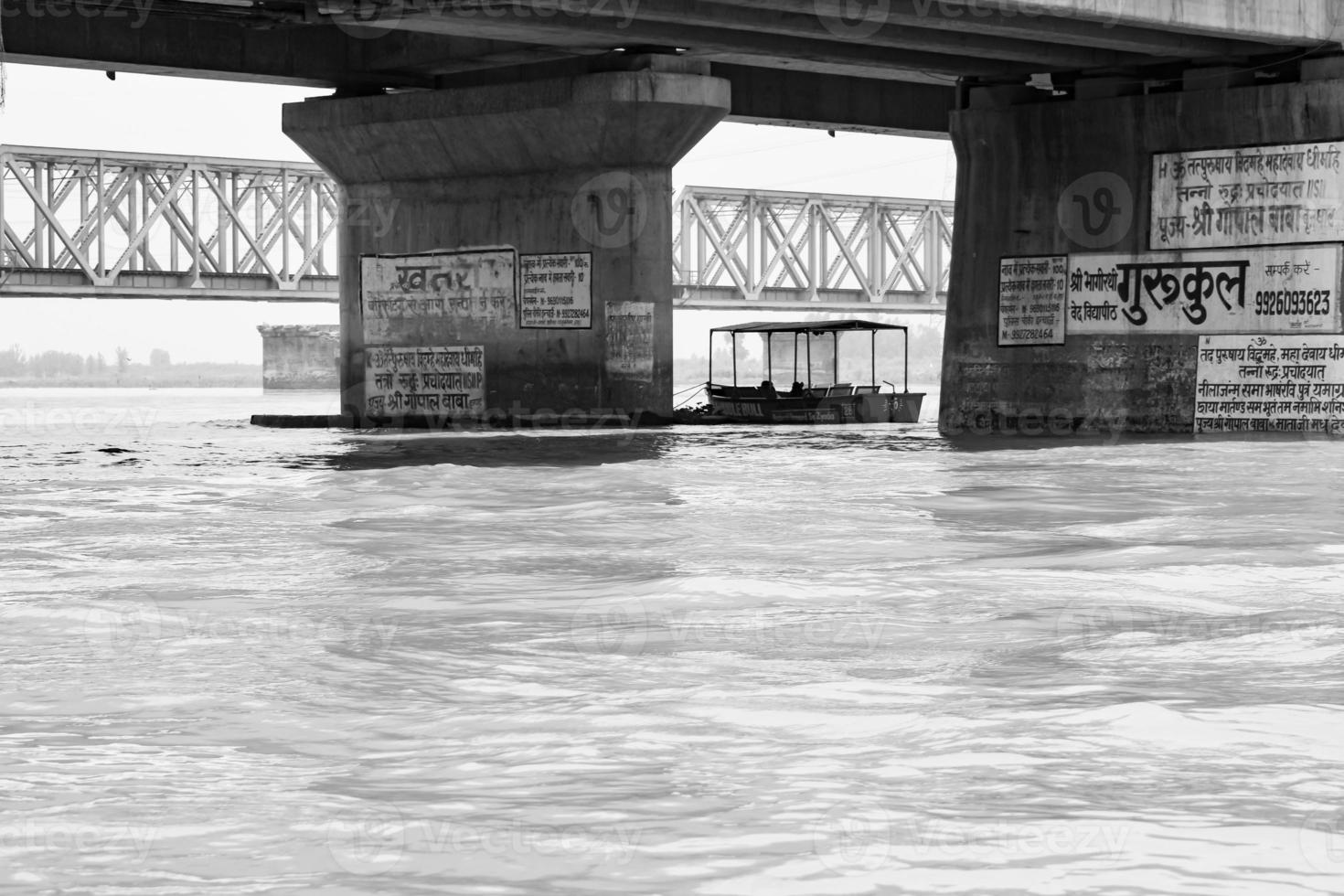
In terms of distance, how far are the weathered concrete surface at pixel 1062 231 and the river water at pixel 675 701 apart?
13.4 metres

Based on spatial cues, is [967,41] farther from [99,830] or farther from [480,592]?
[99,830]

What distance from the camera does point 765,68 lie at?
3591cm

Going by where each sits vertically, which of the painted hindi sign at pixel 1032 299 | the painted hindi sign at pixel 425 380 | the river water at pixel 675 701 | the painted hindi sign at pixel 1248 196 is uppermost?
the painted hindi sign at pixel 1248 196

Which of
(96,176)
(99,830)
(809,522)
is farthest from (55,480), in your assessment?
(96,176)

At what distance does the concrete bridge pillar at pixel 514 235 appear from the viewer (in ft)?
105

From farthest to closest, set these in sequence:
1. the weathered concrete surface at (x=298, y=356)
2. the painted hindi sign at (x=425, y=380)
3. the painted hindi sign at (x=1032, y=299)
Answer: the weathered concrete surface at (x=298, y=356)
the painted hindi sign at (x=425, y=380)
the painted hindi sign at (x=1032, y=299)

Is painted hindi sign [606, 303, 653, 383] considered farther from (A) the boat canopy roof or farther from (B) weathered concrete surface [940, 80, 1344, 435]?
(A) the boat canopy roof

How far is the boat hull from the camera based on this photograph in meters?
44.9

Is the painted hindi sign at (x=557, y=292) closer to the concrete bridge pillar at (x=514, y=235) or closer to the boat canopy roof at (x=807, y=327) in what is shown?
the concrete bridge pillar at (x=514, y=235)

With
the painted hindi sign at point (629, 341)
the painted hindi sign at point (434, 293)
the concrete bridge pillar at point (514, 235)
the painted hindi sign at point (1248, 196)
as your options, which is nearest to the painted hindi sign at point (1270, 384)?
the painted hindi sign at point (1248, 196)

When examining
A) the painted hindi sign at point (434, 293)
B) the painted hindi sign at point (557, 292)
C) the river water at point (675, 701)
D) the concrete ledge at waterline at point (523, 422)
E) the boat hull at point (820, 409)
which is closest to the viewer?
the river water at point (675, 701)

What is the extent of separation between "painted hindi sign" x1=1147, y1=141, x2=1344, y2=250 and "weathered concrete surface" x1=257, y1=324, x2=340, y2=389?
91831 millimetres

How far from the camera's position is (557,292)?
3356cm

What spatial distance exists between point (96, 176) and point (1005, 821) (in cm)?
8602
